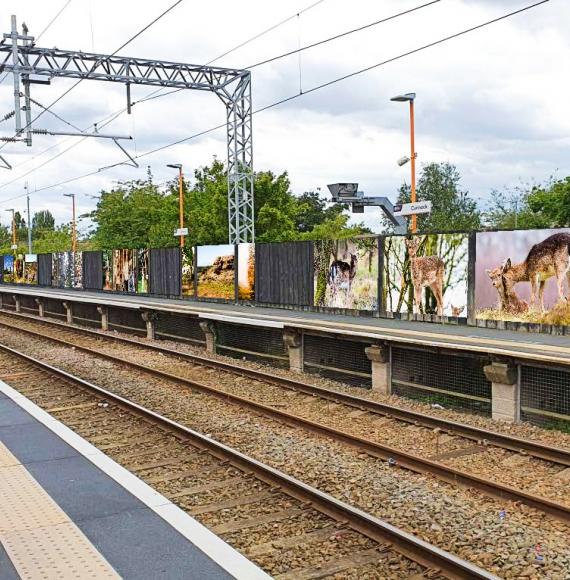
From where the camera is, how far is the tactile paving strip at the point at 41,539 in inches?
194

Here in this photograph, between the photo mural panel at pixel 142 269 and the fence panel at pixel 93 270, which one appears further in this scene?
the fence panel at pixel 93 270

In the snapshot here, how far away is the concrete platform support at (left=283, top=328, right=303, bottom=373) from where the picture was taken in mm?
16203

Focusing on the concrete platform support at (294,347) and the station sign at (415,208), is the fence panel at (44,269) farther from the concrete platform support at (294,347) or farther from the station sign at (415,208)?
the concrete platform support at (294,347)

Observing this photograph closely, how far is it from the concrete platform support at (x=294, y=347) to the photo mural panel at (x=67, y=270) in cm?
3066

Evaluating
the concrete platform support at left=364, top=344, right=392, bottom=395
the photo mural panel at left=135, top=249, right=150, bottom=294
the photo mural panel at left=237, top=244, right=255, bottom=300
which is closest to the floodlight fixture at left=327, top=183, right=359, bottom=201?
the photo mural panel at left=237, top=244, right=255, bottom=300

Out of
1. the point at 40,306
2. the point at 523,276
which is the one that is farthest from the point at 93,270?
the point at 523,276

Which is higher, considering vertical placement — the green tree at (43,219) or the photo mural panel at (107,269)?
the green tree at (43,219)

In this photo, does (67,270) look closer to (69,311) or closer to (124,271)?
(124,271)

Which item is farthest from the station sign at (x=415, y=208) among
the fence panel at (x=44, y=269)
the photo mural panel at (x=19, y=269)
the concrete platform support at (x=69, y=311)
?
the photo mural panel at (x=19, y=269)

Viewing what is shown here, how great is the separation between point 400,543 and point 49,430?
218 inches

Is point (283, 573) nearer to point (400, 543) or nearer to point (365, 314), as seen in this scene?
point (400, 543)

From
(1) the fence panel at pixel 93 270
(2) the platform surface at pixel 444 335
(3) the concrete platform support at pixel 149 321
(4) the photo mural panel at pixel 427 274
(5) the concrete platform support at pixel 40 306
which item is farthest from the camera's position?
(1) the fence panel at pixel 93 270

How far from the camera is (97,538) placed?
5590 millimetres

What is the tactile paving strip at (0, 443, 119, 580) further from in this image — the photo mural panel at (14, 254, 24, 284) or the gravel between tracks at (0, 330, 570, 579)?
the photo mural panel at (14, 254, 24, 284)
